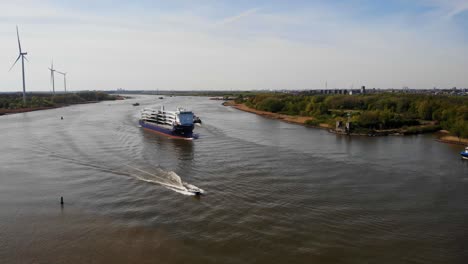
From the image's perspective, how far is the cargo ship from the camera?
3036cm

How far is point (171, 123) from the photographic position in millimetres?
32844

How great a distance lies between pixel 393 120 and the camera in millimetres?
35531

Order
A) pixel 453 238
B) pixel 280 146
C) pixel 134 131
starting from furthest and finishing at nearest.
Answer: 1. pixel 134 131
2. pixel 280 146
3. pixel 453 238

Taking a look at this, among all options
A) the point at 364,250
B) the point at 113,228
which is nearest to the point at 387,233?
the point at 364,250

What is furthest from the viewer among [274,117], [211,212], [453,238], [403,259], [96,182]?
[274,117]

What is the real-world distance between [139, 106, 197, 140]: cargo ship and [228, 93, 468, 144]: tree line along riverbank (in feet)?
44.3

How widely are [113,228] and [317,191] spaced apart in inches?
318

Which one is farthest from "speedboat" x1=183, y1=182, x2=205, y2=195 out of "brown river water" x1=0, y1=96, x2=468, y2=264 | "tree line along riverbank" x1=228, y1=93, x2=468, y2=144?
"tree line along riverbank" x1=228, y1=93, x2=468, y2=144

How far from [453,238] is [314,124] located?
29.5m

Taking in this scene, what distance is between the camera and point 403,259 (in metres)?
9.90

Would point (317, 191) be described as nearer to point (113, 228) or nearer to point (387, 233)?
point (387, 233)

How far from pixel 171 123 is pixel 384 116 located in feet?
66.3

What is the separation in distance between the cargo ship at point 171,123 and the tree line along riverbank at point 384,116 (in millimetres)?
13489

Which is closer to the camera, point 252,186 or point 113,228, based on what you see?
point 113,228
